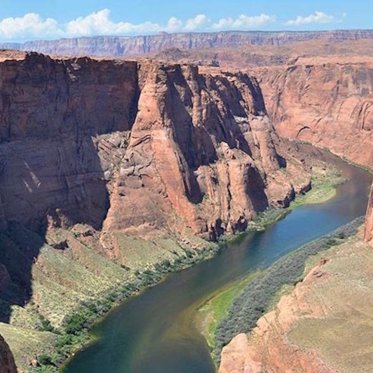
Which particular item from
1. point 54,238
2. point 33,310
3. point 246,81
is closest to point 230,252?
point 54,238

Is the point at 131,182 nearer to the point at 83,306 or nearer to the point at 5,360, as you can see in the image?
the point at 83,306

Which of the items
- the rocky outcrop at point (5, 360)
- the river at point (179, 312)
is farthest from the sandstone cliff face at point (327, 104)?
the rocky outcrop at point (5, 360)

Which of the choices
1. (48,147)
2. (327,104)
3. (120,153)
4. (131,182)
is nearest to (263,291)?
(131,182)

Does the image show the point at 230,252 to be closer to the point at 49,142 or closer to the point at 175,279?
the point at 175,279

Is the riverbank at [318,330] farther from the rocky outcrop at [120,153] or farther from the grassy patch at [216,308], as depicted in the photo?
the rocky outcrop at [120,153]

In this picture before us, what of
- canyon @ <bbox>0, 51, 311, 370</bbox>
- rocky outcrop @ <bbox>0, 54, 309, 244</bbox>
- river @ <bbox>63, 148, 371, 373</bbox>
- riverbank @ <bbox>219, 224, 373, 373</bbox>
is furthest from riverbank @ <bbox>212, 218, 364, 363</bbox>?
rocky outcrop @ <bbox>0, 54, 309, 244</bbox>

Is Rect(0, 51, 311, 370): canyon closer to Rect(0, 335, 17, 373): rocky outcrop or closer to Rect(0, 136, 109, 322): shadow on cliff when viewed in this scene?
Rect(0, 136, 109, 322): shadow on cliff
